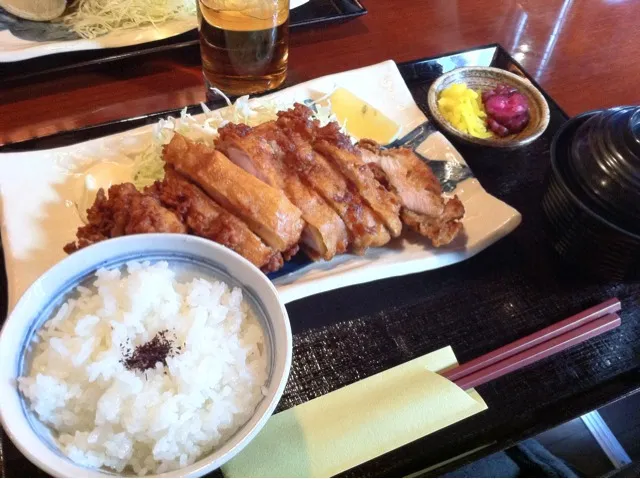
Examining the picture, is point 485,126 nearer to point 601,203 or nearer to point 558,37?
point 601,203

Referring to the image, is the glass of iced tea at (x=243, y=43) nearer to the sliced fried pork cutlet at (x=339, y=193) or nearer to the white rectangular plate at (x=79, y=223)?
the white rectangular plate at (x=79, y=223)

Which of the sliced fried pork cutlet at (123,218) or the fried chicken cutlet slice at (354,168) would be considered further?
the fried chicken cutlet slice at (354,168)

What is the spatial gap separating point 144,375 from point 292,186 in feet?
3.11

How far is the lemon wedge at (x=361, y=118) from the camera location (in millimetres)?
2725

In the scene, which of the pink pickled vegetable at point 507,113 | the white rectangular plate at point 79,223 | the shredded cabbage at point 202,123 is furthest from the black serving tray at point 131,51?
the pink pickled vegetable at point 507,113

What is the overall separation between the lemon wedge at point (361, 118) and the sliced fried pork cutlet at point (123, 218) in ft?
3.80

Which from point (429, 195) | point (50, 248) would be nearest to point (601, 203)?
point (429, 195)

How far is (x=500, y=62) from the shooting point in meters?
3.36

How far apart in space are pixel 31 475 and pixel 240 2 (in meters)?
2.22

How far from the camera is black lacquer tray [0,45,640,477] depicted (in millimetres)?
1899

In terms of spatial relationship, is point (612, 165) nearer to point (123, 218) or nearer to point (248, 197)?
point (248, 197)

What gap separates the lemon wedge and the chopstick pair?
119 cm

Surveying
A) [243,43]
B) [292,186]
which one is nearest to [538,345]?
[292,186]

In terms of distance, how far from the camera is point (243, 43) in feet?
9.00
